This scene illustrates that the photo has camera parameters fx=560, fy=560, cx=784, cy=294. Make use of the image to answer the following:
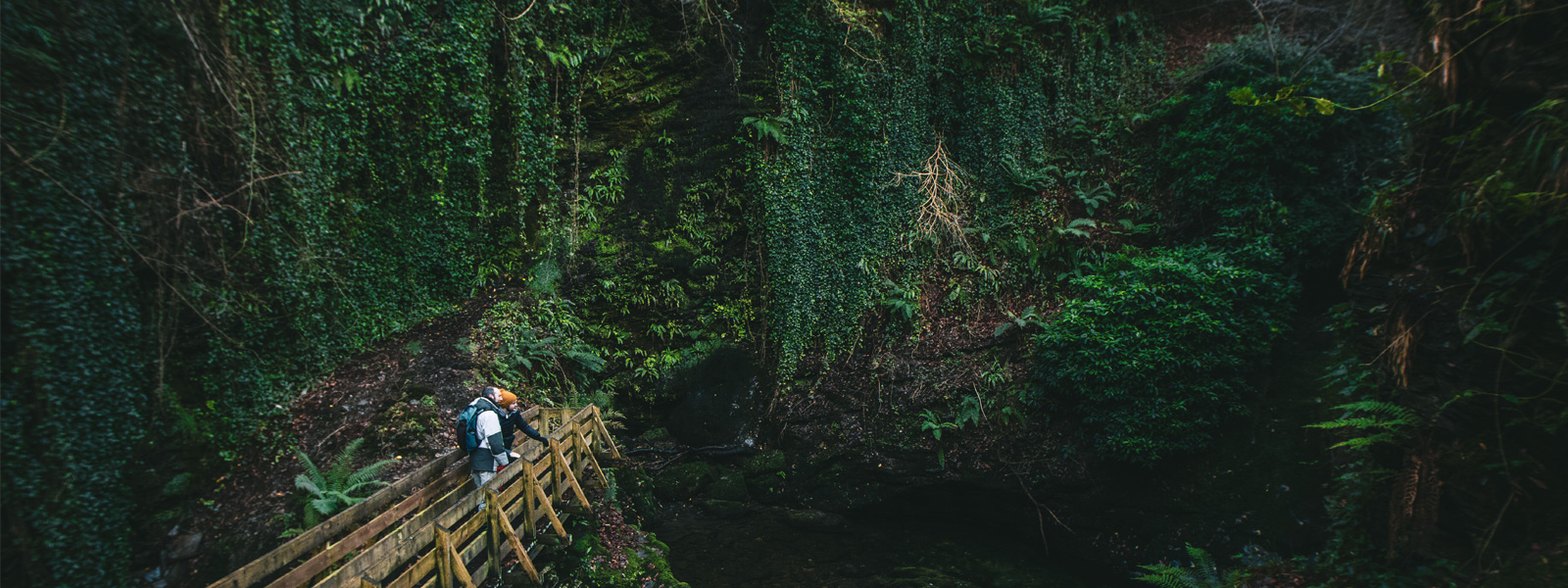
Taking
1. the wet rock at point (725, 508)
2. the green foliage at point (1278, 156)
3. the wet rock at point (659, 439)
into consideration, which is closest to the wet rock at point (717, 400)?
the wet rock at point (659, 439)

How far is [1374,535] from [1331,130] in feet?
23.9

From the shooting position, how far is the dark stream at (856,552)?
7699 millimetres

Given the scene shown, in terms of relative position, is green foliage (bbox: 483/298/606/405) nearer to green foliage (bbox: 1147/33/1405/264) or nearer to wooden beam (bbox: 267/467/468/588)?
wooden beam (bbox: 267/467/468/588)

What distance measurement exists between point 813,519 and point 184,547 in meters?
7.46

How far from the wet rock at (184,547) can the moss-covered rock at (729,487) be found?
6.05 metres

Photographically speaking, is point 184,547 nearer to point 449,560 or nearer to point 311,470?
point 311,470

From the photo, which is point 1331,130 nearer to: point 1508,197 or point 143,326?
point 1508,197

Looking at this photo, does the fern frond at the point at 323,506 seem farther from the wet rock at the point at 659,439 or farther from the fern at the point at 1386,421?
the fern at the point at 1386,421

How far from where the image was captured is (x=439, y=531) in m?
4.57

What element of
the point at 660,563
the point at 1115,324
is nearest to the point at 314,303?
the point at 660,563

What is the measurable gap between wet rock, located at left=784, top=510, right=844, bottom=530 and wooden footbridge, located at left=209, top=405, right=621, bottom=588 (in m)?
3.30

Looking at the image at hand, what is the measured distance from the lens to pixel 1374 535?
177 inches

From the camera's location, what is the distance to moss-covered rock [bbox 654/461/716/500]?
30.6 ft

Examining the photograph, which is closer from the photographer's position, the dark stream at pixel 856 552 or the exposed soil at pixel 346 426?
the exposed soil at pixel 346 426
